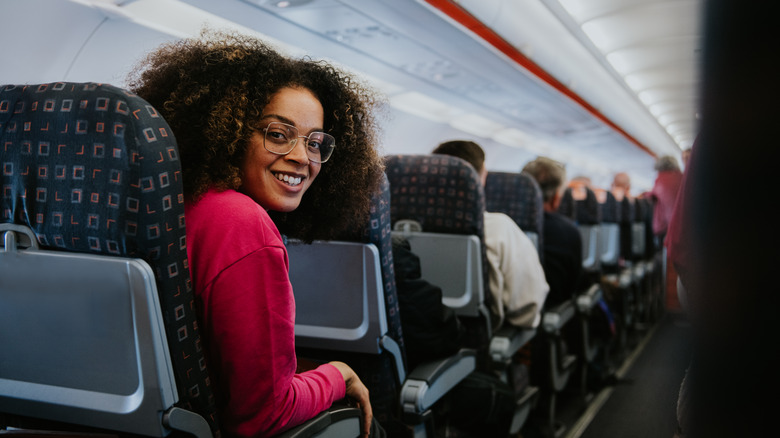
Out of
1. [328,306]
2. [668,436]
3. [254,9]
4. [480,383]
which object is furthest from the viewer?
[254,9]

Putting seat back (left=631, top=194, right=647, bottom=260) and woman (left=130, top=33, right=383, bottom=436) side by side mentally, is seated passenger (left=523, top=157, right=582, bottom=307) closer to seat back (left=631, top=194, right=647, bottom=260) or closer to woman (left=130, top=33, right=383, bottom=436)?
woman (left=130, top=33, right=383, bottom=436)

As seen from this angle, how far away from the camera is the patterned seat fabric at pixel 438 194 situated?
89.5 inches

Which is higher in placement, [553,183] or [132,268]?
[553,183]

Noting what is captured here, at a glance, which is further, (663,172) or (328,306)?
(663,172)

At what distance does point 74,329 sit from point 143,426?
0.22m

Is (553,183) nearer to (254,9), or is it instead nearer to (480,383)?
(480,383)

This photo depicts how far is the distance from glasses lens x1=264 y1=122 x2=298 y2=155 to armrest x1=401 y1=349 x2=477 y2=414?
91 cm

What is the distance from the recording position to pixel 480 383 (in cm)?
231

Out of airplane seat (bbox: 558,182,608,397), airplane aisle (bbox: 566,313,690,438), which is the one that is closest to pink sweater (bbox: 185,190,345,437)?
airplane aisle (bbox: 566,313,690,438)

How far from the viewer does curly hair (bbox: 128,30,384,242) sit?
1281 mm

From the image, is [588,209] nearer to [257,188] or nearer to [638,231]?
[638,231]

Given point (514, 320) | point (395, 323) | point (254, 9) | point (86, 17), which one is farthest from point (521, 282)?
point (86, 17)

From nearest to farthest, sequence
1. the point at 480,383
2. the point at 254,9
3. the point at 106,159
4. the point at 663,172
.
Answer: the point at 106,159 < the point at 480,383 < the point at 254,9 < the point at 663,172

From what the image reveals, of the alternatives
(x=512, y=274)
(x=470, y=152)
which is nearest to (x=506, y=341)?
(x=512, y=274)
